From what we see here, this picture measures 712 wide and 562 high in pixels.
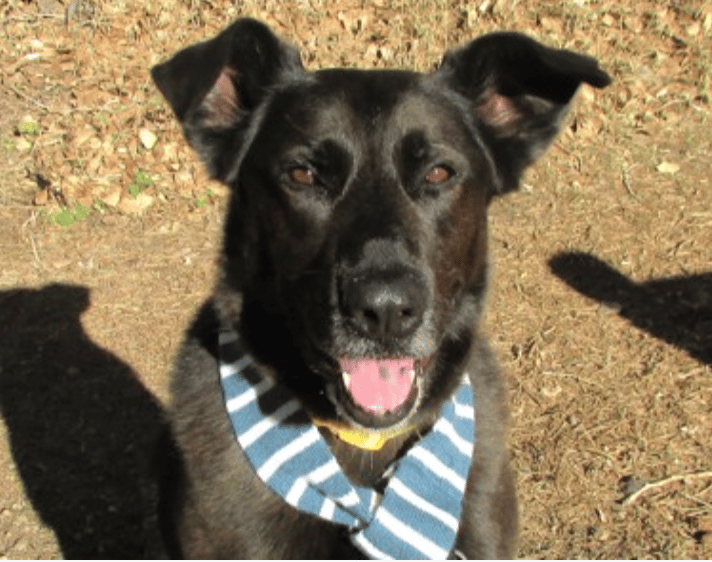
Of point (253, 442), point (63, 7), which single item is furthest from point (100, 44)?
point (253, 442)

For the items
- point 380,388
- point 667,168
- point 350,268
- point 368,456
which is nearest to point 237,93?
point 350,268

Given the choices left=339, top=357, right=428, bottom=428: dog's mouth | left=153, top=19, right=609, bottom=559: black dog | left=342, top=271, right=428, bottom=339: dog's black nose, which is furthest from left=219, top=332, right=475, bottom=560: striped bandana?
left=342, top=271, right=428, bottom=339: dog's black nose

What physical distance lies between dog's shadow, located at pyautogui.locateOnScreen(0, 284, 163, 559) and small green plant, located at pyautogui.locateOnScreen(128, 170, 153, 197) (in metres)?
0.98

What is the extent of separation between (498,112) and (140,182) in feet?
12.2

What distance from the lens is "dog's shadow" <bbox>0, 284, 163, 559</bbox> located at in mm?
4383

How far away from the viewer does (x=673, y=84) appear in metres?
7.55

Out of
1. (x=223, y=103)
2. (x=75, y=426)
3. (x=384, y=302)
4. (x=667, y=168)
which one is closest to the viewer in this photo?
(x=384, y=302)

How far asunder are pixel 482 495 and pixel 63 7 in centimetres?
608

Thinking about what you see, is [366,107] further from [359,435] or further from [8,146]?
[8,146]

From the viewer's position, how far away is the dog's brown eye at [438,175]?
3.13m

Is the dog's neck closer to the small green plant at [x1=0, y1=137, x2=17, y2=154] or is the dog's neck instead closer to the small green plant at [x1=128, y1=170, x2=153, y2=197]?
the small green plant at [x1=128, y1=170, x2=153, y2=197]

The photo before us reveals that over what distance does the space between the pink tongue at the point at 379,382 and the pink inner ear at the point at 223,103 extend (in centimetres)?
102

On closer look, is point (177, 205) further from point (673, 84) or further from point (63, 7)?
point (673, 84)

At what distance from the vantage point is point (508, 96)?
346 cm
